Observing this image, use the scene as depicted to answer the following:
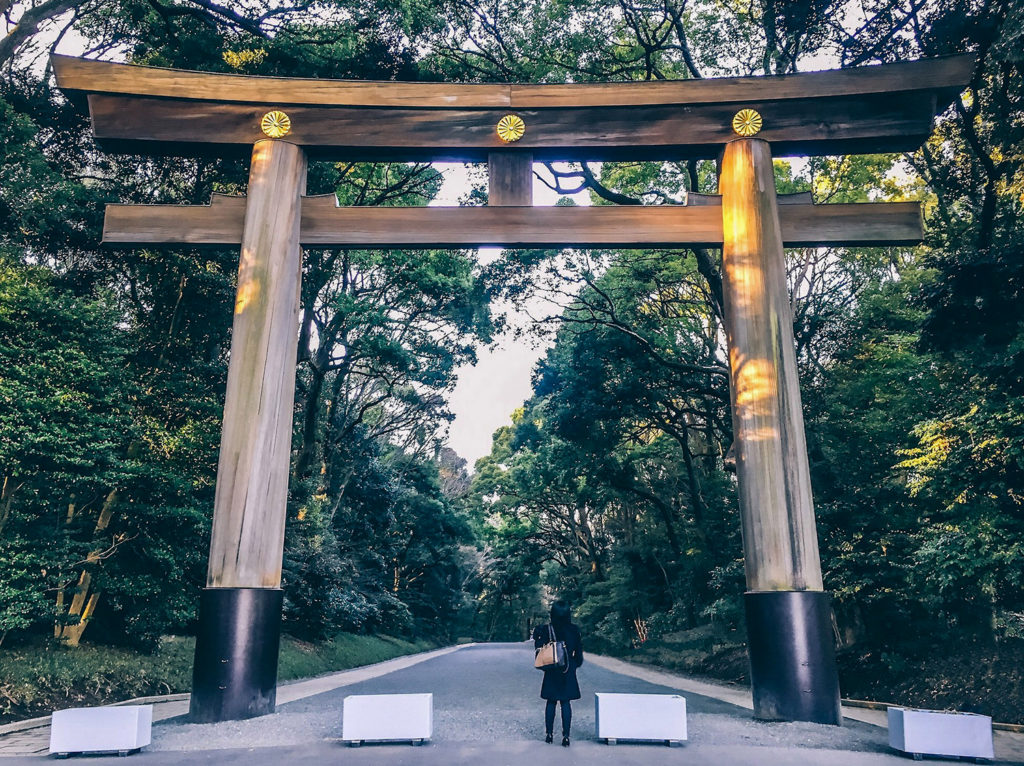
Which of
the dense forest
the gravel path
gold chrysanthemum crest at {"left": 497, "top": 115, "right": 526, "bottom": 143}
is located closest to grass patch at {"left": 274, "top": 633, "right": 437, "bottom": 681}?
the dense forest

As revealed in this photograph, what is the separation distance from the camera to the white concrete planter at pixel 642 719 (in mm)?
5820

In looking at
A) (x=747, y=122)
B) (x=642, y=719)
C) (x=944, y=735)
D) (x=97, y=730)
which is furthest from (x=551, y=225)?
(x=97, y=730)

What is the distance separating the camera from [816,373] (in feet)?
54.9

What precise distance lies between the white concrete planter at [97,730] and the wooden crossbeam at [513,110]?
6.38 metres

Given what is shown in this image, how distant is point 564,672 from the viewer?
6.09m

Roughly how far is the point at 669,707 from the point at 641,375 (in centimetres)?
1248

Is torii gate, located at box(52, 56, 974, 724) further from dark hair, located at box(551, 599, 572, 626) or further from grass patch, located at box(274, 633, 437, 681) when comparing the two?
grass patch, located at box(274, 633, 437, 681)

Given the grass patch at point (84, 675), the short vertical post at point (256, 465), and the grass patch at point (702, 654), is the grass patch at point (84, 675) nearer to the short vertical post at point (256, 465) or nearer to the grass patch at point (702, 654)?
the short vertical post at point (256, 465)

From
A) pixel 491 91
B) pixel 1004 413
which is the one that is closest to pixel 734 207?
pixel 491 91

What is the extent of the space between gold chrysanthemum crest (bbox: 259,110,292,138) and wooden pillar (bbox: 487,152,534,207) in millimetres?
2541

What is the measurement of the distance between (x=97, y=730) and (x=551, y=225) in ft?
22.2

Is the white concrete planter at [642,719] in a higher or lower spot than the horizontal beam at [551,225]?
lower

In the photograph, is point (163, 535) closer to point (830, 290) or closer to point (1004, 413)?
point (1004, 413)

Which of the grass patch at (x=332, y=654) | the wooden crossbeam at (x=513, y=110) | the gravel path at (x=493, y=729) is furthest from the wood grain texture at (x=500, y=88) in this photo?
the grass patch at (x=332, y=654)
